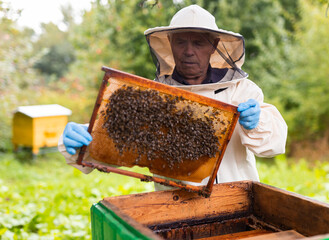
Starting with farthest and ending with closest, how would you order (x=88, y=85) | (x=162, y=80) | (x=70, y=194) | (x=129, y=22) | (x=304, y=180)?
1. (x=88, y=85)
2. (x=129, y=22)
3. (x=304, y=180)
4. (x=70, y=194)
5. (x=162, y=80)

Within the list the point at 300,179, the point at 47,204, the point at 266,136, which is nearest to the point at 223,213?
the point at 266,136

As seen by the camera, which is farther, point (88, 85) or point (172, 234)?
point (88, 85)

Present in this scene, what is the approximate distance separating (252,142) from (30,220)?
3031mm

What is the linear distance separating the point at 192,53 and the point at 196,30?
166 millimetres

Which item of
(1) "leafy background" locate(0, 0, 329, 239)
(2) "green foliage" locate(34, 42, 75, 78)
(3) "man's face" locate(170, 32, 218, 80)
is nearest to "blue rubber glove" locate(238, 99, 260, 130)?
(3) "man's face" locate(170, 32, 218, 80)

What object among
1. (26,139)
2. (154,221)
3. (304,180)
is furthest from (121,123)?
(26,139)

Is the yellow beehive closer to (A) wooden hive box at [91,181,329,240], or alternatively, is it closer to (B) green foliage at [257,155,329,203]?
(B) green foliage at [257,155,329,203]

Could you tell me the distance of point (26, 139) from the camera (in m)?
7.65

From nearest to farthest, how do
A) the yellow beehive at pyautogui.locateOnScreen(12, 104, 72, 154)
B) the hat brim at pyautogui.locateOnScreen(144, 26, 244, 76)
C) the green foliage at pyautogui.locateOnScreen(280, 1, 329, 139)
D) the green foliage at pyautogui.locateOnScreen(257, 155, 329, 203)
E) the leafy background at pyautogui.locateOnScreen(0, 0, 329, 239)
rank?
the hat brim at pyautogui.locateOnScreen(144, 26, 244, 76), the green foliage at pyautogui.locateOnScreen(257, 155, 329, 203), the yellow beehive at pyautogui.locateOnScreen(12, 104, 72, 154), the leafy background at pyautogui.locateOnScreen(0, 0, 329, 239), the green foliage at pyautogui.locateOnScreen(280, 1, 329, 139)

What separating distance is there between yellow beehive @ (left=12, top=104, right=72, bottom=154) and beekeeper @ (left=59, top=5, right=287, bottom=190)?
5787 mm

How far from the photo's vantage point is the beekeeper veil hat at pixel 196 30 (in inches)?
83.4

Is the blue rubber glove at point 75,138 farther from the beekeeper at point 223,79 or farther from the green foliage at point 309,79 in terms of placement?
the green foliage at point 309,79

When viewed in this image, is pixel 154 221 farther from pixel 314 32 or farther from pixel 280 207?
pixel 314 32

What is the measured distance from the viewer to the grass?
3.58m
